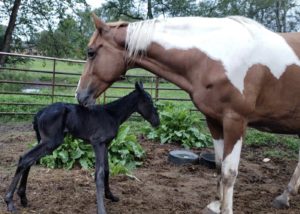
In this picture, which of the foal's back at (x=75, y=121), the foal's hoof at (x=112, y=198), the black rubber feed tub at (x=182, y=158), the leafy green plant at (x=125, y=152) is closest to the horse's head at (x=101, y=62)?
the foal's back at (x=75, y=121)

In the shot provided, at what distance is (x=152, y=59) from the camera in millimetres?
3336

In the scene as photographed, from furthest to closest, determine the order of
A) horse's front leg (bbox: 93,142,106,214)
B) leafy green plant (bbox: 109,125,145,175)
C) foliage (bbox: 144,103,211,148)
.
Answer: foliage (bbox: 144,103,211,148)
leafy green plant (bbox: 109,125,145,175)
horse's front leg (bbox: 93,142,106,214)

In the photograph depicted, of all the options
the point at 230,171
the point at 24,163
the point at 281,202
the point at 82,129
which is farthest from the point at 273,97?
the point at 24,163

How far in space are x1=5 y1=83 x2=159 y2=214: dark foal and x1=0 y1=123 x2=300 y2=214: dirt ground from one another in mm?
258

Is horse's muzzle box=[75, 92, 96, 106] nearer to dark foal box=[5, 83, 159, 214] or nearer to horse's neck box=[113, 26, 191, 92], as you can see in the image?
dark foal box=[5, 83, 159, 214]

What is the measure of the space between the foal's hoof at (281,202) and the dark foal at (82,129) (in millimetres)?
1695

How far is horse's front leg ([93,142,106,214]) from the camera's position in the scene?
131 inches

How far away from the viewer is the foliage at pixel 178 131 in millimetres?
6602

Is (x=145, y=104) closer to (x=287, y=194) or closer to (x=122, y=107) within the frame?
(x=122, y=107)

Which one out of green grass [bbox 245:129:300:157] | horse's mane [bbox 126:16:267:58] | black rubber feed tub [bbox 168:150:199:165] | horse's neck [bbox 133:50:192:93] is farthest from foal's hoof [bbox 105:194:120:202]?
green grass [bbox 245:129:300:157]

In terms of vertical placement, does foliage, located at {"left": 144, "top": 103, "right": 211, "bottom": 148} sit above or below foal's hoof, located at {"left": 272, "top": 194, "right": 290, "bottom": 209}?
above

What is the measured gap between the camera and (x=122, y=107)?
12.5 ft

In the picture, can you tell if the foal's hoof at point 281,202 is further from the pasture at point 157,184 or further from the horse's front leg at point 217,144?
the horse's front leg at point 217,144

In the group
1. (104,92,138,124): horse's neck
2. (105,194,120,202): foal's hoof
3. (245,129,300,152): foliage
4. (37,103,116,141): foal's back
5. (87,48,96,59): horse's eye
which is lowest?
(105,194,120,202): foal's hoof
